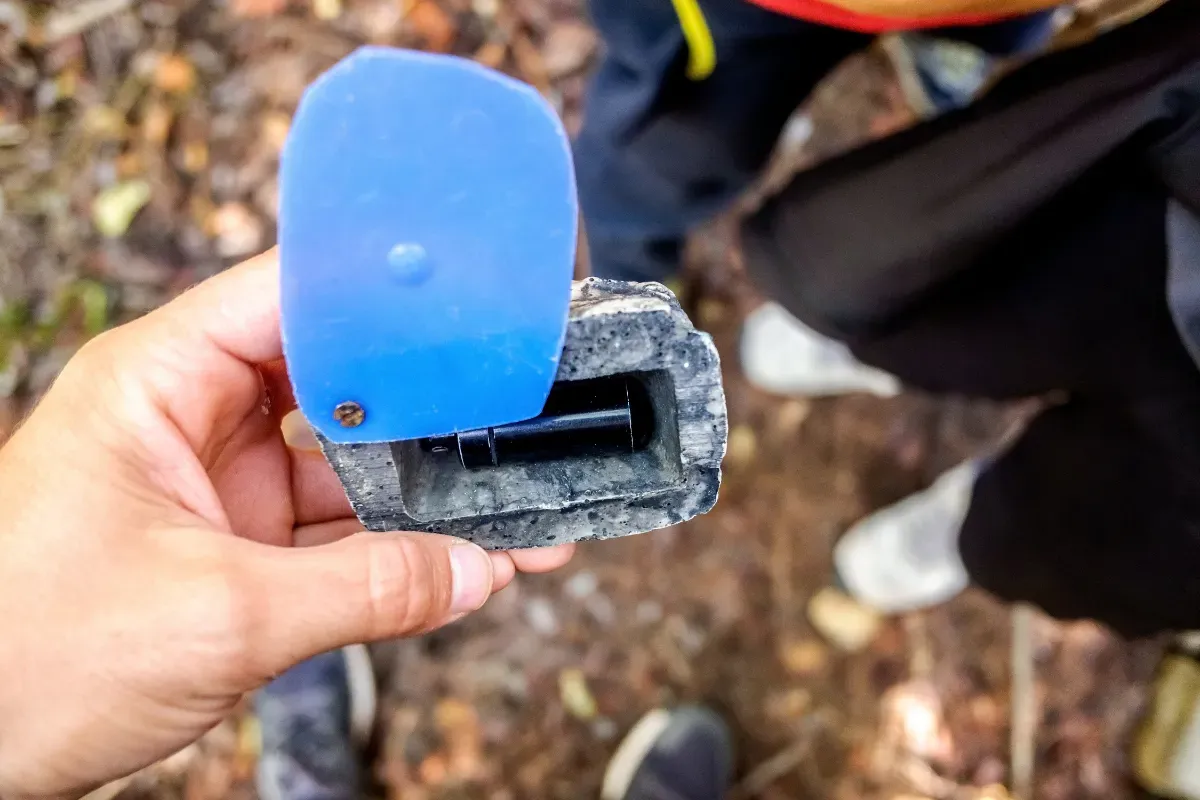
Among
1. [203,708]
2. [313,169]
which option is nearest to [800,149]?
[313,169]

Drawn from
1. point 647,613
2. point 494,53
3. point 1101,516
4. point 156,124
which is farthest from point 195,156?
point 1101,516

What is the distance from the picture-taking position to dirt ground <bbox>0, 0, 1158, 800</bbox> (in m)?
1.72

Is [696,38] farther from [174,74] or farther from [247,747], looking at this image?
[247,747]

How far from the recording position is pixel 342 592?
0.78m

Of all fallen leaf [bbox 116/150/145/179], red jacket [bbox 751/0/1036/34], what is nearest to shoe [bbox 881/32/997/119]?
red jacket [bbox 751/0/1036/34]

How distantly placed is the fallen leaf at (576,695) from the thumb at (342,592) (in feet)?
3.12

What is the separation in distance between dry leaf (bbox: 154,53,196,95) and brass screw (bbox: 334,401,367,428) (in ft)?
4.92

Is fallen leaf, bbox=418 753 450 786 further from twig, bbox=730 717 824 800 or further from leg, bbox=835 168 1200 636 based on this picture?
leg, bbox=835 168 1200 636

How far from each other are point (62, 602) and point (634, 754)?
4.11 ft

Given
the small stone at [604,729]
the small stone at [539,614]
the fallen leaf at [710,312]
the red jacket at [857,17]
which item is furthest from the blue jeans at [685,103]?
the small stone at [604,729]

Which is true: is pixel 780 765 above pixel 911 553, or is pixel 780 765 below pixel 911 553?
below

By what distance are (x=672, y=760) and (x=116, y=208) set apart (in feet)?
5.50

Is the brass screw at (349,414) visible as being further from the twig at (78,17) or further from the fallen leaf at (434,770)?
the twig at (78,17)

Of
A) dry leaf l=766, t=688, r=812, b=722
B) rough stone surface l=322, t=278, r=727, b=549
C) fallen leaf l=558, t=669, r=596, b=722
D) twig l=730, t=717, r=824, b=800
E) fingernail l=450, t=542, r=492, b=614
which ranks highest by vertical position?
rough stone surface l=322, t=278, r=727, b=549
